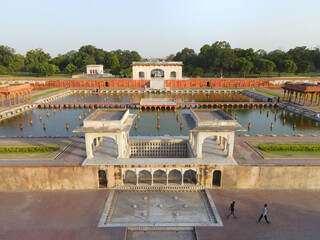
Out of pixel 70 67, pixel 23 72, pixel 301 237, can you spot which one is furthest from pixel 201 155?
pixel 23 72

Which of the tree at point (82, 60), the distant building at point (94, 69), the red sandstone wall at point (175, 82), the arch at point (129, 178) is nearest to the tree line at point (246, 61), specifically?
the red sandstone wall at point (175, 82)

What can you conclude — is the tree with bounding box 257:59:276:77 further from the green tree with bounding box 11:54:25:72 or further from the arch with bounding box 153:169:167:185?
the green tree with bounding box 11:54:25:72

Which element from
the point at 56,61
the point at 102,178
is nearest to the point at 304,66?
the point at 102,178

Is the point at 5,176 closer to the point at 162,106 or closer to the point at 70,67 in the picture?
the point at 162,106

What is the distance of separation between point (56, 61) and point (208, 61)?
60.1m

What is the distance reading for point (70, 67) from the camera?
84.6 metres

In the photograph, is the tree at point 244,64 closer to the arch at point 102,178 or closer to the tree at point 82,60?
the tree at point 82,60

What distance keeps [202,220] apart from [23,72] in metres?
113

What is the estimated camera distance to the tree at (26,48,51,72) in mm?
84794

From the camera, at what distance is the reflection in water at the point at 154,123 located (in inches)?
1160

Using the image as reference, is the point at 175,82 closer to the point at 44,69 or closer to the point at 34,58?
the point at 44,69

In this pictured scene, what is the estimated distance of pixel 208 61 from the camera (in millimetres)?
77188

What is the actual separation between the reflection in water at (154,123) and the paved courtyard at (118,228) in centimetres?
1351

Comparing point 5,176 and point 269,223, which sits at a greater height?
point 5,176
